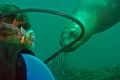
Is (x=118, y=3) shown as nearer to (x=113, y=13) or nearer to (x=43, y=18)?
(x=113, y=13)

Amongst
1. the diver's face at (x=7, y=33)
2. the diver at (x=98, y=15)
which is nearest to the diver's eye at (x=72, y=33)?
the diver at (x=98, y=15)

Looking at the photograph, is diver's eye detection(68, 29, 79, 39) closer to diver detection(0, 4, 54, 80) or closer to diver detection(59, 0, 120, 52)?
diver detection(59, 0, 120, 52)

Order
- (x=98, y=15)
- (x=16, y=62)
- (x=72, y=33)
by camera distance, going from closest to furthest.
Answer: (x=16, y=62), (x=72, y=33), (x=98, y=15)

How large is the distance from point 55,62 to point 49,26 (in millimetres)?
88748

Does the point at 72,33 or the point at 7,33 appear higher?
the point at 72,33

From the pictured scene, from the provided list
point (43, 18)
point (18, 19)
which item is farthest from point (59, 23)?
point (18, 19)

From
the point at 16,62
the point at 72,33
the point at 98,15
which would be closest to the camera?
the point at 16,62

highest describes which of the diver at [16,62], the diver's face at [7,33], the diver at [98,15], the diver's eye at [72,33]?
the diver at [98,15]

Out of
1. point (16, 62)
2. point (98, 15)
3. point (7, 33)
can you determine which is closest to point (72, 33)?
point (98, 15)

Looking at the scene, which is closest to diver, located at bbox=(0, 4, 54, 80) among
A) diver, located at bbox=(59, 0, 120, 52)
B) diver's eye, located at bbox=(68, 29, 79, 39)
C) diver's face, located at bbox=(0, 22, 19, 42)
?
diver's face, located at bbox=(0, 22, 19, 42)

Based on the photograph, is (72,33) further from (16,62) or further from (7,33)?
(16,62)

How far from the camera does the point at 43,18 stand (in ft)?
293

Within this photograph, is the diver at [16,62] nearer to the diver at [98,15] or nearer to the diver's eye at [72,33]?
the diver's eye at [72,33]

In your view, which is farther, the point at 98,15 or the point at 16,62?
the point at 98,15
